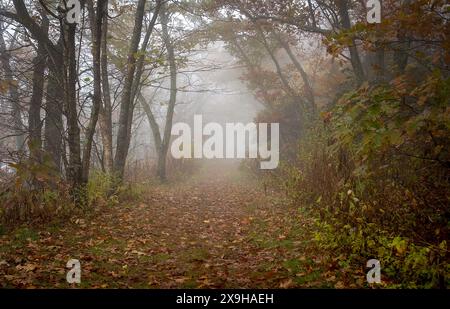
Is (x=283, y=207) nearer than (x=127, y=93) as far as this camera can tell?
Yes

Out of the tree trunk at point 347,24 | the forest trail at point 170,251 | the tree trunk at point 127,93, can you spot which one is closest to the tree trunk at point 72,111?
the forest trail at point 170,251

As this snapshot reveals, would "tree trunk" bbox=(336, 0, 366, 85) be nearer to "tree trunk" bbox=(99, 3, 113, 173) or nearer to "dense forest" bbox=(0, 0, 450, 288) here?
"dense forest" bbox=(0, 0, 450, 288)

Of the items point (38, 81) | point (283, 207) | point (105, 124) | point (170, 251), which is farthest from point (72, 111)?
point (283, 207)

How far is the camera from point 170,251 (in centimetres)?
634

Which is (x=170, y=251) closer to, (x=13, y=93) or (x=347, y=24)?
(x=347, y=24)

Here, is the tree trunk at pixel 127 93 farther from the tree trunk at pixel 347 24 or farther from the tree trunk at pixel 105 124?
the tree trunk at pixel 347 24

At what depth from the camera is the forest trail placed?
488 cm

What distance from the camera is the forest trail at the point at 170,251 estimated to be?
4.88 meters

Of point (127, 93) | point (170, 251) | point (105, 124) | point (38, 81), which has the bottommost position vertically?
point (170, 251)

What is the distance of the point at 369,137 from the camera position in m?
5.21

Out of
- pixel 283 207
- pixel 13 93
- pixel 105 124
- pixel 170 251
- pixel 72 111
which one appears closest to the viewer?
pixel 170 251
